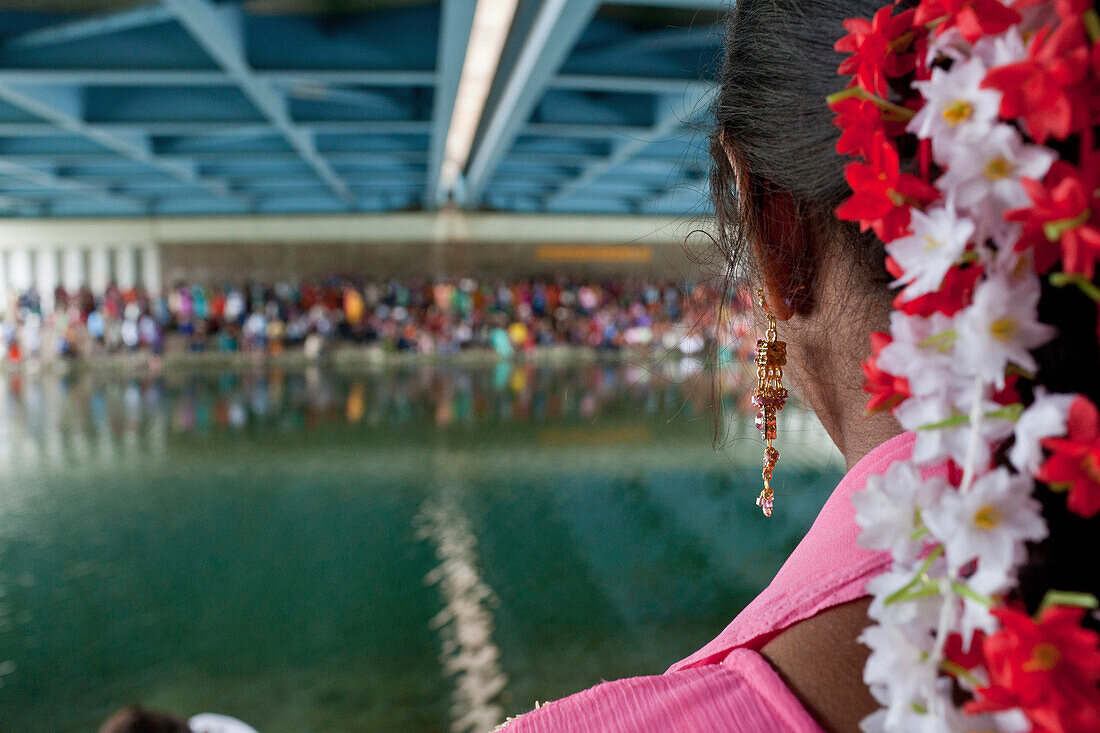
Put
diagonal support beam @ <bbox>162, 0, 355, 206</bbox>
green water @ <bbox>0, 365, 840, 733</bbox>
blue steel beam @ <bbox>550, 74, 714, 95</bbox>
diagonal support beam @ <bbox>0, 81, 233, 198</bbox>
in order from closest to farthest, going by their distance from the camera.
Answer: green water @ <bbox>0, 365, 840, 733</bbox> → diagonal support beam @ <bbox>162, 0, 355, 206</bbox> → blue steel beam @ <bbox>550, 74, 714, 95</bbox> → diagonal support beam @ <bbox>0, 81, 233, 198</bbox>

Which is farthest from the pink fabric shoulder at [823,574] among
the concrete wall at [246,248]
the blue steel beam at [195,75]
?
the concrete wall at [246,248]

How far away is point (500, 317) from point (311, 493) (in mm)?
11109

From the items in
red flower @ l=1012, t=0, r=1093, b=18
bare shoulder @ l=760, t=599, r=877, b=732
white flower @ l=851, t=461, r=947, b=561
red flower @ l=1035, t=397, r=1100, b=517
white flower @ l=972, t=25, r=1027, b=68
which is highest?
red flower @ l=1012, t=0, r=1093, b=18

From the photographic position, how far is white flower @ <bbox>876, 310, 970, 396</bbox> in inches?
16.7

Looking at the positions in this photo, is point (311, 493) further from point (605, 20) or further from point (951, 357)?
point (951, 357)

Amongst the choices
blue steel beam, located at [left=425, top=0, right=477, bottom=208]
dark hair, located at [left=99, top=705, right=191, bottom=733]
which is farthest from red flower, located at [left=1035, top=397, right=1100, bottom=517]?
blue steel beam, located at [left=425, top=0, right=477, bottom=208]

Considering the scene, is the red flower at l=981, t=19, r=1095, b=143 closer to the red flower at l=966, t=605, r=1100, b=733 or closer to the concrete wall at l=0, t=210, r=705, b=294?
the red flower at l=966, t=605, r=1100, b=733

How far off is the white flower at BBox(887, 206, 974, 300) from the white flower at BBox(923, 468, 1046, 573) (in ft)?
0.32

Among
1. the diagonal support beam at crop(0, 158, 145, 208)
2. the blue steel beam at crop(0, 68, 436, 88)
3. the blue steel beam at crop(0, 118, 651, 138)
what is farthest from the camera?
the diagonal support beam at crop(0, 158, 145, 208)

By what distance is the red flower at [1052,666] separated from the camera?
379mm

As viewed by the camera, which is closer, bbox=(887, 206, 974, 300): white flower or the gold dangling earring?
bbox=(887, 206, 974, 300): white flower

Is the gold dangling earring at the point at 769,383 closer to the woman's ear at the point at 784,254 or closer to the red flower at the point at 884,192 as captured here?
→ the woman's ear at the point at 784,254

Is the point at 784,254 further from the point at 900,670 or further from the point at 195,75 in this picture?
the point at 195,75

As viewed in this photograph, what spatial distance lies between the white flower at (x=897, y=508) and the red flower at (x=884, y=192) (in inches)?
4.9
